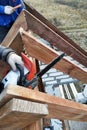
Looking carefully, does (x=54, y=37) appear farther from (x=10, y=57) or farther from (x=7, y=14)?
(x=10, y=57)

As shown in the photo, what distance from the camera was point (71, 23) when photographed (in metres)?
8.55

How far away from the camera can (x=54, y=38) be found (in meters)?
2.35

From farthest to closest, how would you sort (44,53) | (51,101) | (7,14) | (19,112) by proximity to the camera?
(7,14) < (44,53) < (51,101) < (19,112)

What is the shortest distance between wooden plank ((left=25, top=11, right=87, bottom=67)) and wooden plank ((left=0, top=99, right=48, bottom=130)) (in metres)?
1.25

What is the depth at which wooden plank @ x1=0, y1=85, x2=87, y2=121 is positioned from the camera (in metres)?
0.85

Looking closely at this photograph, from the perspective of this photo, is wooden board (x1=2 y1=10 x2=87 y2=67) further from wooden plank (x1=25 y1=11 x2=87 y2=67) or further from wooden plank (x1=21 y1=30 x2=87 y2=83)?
wooden plank (x1=21 y1=30 x2=87 y2=83)

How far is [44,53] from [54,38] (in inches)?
24.5

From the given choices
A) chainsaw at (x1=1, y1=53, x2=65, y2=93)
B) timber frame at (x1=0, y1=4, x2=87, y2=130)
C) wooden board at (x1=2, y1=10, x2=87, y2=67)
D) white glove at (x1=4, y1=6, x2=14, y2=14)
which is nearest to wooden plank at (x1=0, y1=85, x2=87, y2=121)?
timber frame at (x1=0, y1=4, x2=87, y2=130)

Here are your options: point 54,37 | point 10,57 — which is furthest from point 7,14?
point 10,57

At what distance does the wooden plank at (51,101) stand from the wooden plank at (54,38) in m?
0.92

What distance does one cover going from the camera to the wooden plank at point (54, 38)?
218 cm

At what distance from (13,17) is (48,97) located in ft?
5.74

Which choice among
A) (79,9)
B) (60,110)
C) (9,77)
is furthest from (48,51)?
(79,9)

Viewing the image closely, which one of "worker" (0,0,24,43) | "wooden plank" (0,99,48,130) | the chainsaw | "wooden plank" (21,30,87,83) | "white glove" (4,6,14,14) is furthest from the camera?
"worker" (0,0,24,43)
